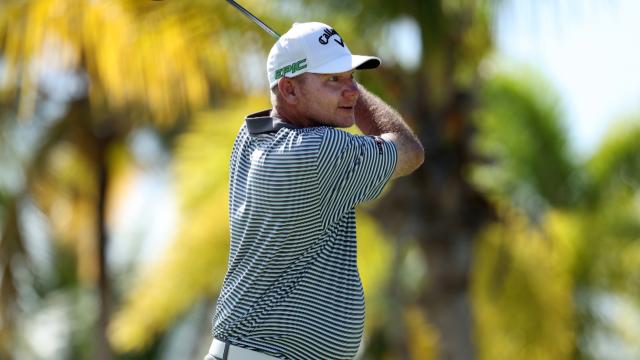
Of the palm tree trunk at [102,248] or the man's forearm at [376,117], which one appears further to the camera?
the palm tree trunk at [102,248]

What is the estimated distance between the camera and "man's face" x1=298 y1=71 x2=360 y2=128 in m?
4.91

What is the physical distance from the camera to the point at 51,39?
12.3 m

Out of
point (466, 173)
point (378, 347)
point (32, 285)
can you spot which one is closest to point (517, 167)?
point (466, 173)

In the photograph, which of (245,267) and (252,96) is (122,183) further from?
(245,267)

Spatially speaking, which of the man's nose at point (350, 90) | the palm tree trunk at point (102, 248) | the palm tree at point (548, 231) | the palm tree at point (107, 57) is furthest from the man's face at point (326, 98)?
the palm tree trunk at point (102, 248)

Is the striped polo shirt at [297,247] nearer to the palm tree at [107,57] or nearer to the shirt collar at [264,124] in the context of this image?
the shirt collar at [264,124]

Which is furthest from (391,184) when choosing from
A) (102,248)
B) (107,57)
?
(102,248)

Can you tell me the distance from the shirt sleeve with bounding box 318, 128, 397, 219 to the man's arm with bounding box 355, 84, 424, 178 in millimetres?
65

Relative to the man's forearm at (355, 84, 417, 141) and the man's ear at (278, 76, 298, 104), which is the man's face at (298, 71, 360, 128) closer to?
the man's ear at (278, 76, 298, 104)

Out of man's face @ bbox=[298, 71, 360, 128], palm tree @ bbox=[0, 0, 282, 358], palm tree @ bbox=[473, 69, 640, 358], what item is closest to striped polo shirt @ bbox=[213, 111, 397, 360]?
man's face @ bbox=[298, 71, 360, 128]

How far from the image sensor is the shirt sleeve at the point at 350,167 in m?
4.73

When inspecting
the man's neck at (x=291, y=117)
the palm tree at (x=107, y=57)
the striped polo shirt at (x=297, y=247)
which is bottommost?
the palm tree at (x=107, y=57)

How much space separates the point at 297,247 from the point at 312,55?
641mm

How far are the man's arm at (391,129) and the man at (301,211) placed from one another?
7cm
